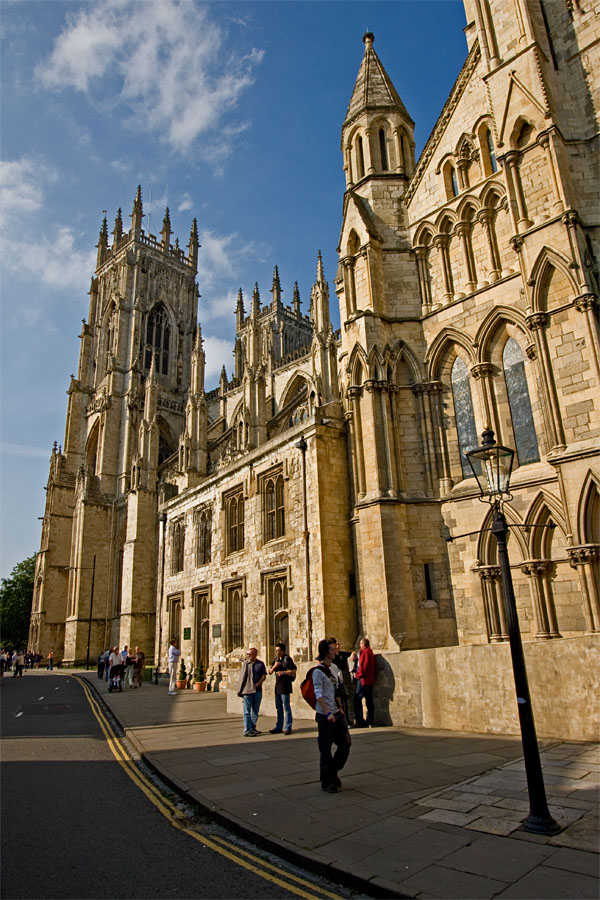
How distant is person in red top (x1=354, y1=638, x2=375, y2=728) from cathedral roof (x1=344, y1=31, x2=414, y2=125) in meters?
14.4

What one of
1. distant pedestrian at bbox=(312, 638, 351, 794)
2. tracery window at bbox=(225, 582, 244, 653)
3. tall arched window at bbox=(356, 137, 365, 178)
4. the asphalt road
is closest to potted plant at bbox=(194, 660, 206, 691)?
tracery window at bbox=(225, 582, 244, 653)

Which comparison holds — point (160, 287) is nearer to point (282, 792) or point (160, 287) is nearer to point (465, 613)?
point (465, 613)

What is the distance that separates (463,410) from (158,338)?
49.9 meters

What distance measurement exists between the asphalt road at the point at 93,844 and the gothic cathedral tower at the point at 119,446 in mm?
28464

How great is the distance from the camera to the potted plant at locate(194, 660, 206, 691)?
1973 centimetres

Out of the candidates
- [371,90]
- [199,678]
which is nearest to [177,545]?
[199,678]

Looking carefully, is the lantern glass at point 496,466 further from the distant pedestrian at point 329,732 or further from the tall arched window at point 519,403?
the tall arched window at point 519,403

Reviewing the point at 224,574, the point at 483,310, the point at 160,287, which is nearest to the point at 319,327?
the point at 224,574

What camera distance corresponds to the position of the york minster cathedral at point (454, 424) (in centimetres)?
1036

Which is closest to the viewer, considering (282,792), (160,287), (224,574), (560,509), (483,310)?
(282,792)

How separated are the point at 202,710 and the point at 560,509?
9888 millimetres

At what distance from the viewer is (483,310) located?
1337 cm

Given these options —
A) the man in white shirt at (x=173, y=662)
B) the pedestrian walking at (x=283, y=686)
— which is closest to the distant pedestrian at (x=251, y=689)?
the pedestrian walking at (x=283, y=686)

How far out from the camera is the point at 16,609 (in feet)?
206
